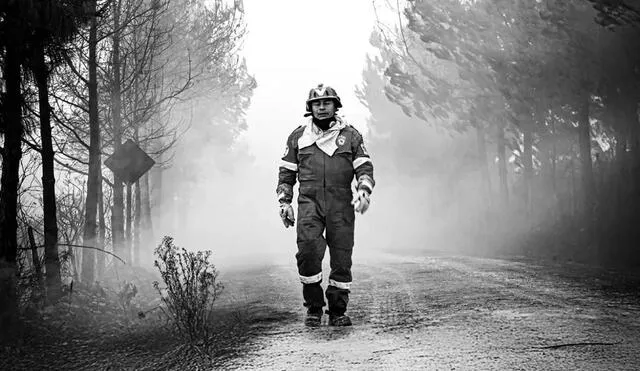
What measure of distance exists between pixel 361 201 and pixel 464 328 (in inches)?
54.9

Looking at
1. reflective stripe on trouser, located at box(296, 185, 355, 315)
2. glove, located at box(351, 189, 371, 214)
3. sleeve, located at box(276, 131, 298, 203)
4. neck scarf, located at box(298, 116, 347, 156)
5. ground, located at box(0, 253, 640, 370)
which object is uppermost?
neck scarf, located at box(298, 116, 347, 156)

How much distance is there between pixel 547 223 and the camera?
60.7ft

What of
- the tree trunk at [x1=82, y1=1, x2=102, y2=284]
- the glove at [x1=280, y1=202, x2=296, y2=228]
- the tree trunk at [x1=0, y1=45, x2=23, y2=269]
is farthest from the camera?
the tree trunk at [x1=82, y1=1, x2=102, y2=284]

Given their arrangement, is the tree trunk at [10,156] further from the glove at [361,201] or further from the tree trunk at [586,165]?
the tree trunk at [586,165]

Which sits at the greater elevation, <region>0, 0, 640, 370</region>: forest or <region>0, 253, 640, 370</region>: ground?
<region>0, 0, 640, 370</region>: forest

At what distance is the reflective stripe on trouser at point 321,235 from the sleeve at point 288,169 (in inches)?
12.2

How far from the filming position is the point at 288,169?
6.26 m

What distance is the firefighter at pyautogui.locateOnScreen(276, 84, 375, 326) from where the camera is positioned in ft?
19.5

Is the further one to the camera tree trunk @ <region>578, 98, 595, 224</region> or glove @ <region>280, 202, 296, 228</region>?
tree trunk @ <region>578, 98, 595, 224</region>

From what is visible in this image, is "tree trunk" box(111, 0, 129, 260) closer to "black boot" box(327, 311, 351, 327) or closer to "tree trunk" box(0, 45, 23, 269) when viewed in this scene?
"tree trunk" box(0, 45, 23, 269)

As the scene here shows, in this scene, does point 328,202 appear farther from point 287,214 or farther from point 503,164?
point 503,164

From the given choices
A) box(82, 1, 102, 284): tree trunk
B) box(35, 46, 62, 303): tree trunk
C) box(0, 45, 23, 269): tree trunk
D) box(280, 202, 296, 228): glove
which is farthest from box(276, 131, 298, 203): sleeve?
box(82, 1, 102, 284): tree trunk

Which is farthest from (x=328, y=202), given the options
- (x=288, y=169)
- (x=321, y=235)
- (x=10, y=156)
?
(x=10, y=156)

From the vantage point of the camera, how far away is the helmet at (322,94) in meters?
6.00
